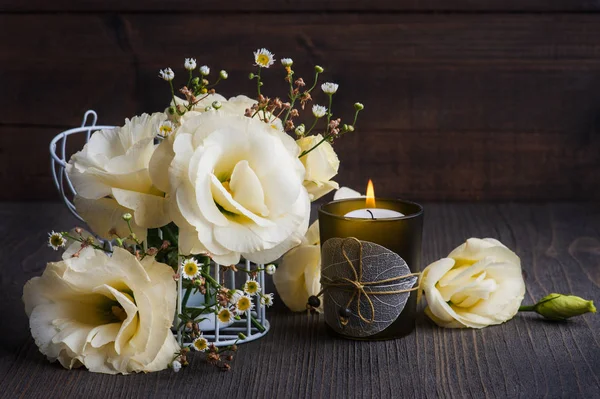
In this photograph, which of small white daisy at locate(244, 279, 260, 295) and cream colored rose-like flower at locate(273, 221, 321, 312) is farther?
cream colored rose-like flower at locate(273, 221, 321, 312)

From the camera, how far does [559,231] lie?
142cm

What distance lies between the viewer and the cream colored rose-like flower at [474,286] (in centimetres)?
90

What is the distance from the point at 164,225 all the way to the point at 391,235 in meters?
0.23

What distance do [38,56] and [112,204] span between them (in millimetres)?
1021

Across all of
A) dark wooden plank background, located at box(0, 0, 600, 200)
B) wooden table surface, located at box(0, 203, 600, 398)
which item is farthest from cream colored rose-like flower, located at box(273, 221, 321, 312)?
dark wooden plank background, located at box(0, 0, 600, 200)

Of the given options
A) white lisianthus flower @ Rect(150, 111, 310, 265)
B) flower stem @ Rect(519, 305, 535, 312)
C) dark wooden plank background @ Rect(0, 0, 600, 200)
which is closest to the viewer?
white lisianthus flower @ Rect(150, 111, 310, 265)

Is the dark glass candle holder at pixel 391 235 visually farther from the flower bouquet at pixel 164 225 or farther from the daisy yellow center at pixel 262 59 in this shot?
the daisy yellow center at pixel 262 59

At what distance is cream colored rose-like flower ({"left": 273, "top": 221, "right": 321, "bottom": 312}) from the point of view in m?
0.94

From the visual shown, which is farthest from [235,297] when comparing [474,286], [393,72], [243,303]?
[393,72]

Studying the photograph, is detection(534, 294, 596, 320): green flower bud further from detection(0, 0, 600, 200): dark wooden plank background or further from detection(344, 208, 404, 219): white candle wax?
detection(0, 0, 600, 200): dark wooden plank background

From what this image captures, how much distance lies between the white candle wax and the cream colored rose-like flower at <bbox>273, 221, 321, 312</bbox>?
7 cm

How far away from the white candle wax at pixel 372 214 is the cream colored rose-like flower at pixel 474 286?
0.07m

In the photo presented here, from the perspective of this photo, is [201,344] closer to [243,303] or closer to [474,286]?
[243,303]

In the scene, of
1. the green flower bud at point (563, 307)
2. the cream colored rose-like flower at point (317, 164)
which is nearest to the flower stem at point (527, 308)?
the green flower bud at point (563, 307)
